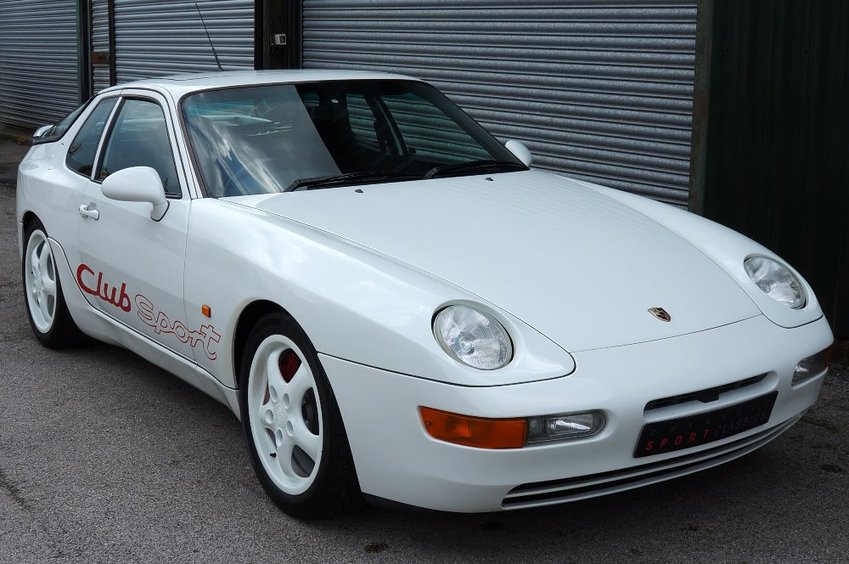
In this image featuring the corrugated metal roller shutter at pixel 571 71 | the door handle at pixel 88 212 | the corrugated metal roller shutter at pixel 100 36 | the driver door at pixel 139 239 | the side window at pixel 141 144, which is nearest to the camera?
the driver door at pixel 139 239

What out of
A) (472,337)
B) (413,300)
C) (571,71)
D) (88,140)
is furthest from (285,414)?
(571,71)

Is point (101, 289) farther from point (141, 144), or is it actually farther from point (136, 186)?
point (136, 186)

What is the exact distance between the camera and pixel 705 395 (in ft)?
10.3

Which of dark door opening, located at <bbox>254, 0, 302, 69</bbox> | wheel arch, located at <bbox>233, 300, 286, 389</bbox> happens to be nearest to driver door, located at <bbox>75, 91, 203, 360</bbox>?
Result: wheel arch, located at <bbox>233, 300, 286, 389</bbox>

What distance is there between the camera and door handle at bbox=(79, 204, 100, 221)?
467 centimetres

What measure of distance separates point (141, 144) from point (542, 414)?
250cm

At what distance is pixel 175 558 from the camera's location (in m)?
3.26

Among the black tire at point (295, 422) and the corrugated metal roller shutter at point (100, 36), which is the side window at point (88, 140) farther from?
the corrugated metal roller shutter at point (100, 36)

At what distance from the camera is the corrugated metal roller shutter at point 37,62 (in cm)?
1493

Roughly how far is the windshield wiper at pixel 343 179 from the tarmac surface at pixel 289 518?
1.00 meters

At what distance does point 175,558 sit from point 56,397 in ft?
5.85

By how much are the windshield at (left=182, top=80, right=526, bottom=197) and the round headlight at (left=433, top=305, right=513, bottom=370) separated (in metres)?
1.20

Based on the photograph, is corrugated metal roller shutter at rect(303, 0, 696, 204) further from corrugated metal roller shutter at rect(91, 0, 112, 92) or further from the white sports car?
corrugated metal roller shutter at rect(91, 0, 112, 92)

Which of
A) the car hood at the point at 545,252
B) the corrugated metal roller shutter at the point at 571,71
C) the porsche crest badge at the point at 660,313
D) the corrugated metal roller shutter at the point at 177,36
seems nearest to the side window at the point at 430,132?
the car hood at the point at 545,252
